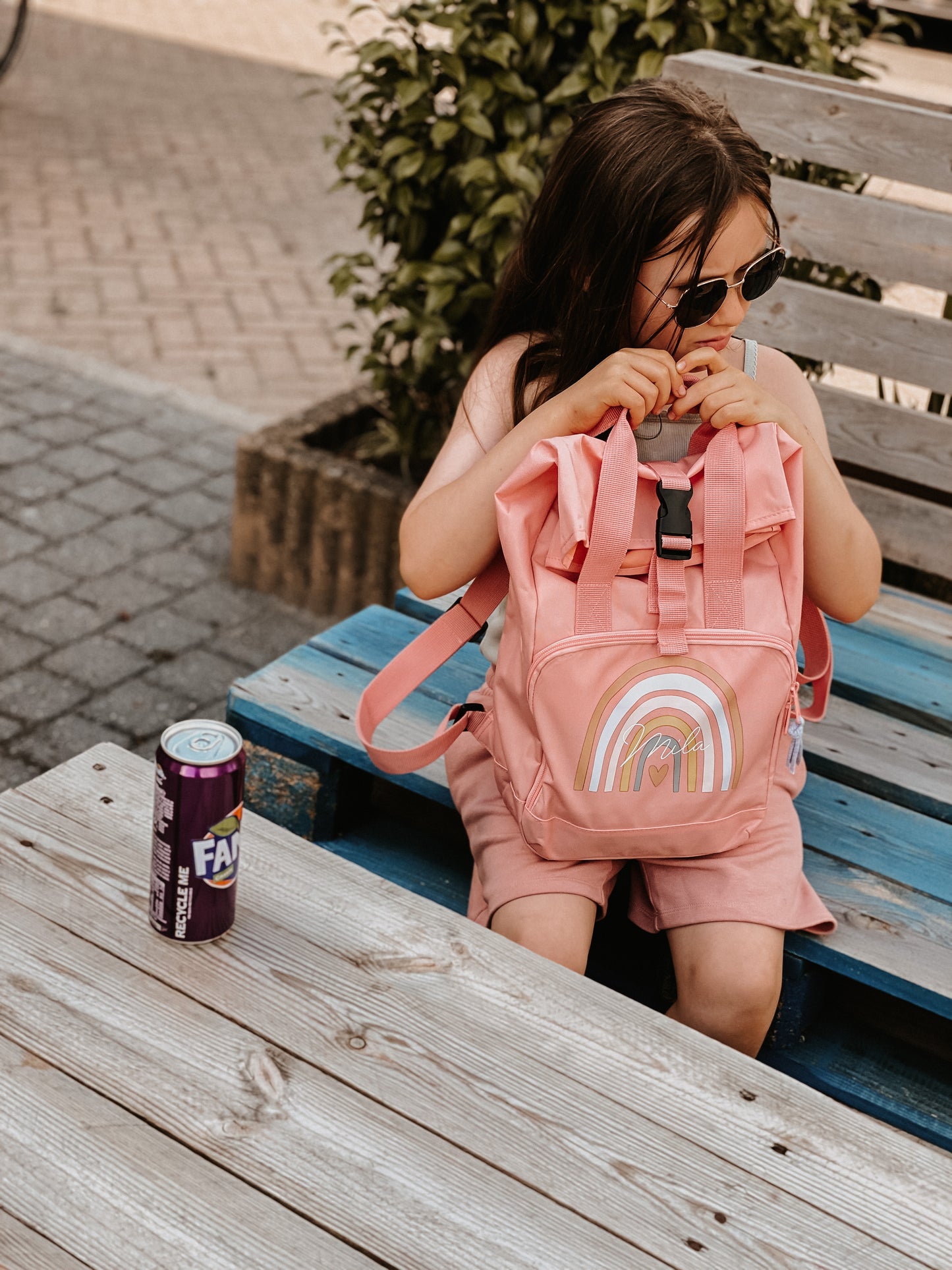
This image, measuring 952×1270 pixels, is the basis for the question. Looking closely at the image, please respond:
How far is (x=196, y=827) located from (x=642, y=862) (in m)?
0.72

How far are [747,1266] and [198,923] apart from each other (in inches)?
A: 26.2

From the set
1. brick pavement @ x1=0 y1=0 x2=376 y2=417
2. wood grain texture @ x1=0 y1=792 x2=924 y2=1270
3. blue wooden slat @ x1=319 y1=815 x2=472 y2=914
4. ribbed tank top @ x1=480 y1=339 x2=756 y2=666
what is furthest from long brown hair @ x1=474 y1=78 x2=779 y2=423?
brick pavement @ x1=0 y1=0 x2=376 y2=417

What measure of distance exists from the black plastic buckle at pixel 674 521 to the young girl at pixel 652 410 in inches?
5.2

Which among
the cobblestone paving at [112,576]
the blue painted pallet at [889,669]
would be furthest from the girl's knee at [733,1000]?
the cobblestone paving at [112,576]

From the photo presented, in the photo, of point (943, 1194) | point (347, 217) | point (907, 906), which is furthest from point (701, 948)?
point (347, 217)

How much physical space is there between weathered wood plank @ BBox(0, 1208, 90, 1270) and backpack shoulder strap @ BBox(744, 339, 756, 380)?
145 cm

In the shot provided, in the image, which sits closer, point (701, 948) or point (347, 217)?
point (701, 948)

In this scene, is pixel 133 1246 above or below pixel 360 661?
above

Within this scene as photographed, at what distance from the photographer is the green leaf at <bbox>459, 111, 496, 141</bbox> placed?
10.2ft

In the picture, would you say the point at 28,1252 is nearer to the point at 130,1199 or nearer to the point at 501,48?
the point at 130,1199

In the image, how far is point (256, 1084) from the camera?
4.40 feet

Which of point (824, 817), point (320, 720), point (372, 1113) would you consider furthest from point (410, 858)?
point (372, 1113)

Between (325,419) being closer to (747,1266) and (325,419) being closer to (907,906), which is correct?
(907,906)

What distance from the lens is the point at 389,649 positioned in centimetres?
243
